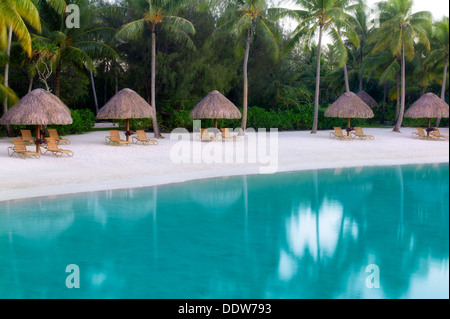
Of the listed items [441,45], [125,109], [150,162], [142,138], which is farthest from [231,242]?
[441,45]

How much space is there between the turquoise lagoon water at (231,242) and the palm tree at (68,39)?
→ 40.5 feet

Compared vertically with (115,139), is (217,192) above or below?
below

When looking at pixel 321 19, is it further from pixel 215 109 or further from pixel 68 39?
pixel 68 39

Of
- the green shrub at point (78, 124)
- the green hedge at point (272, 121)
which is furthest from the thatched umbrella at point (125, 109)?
the green hedge at point (272, 121)

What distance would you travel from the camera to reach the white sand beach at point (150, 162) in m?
12.0

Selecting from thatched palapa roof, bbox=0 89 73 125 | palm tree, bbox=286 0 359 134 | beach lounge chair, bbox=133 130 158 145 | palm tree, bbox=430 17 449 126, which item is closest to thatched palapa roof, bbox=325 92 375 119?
palm tree, bbox=286 0 359 134

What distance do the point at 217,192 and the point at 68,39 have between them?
14297 millimetres

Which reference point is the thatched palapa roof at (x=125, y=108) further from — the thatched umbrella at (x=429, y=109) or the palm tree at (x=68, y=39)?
the thatched umbrella at (x=429, y=109)

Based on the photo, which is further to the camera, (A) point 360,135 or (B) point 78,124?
(B) point 78,124

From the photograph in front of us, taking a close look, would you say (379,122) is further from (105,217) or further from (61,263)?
(61,263)

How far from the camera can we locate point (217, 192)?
12.1m

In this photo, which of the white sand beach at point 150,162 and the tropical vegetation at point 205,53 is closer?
the white sand beach at point 150,162
